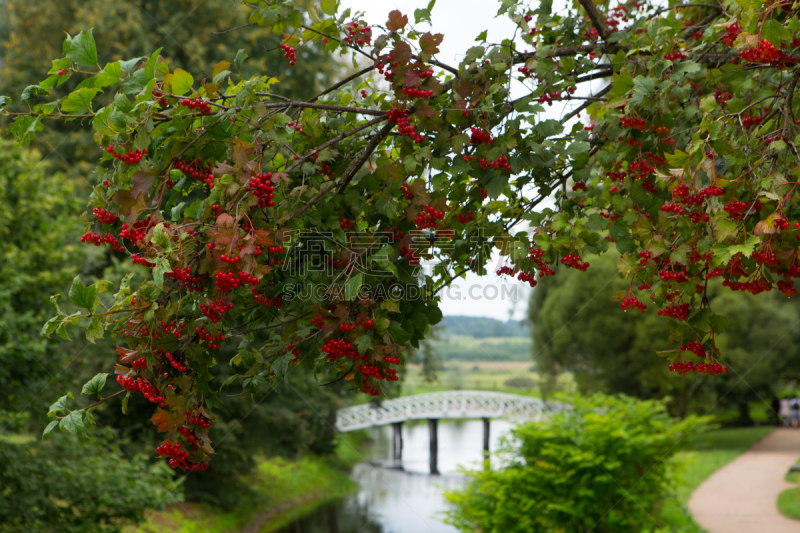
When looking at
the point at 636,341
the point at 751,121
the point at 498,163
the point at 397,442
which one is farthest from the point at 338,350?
the point at 397,442

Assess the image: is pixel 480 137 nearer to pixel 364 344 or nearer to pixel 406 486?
pixel 364 344

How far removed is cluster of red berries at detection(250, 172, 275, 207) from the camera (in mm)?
1494

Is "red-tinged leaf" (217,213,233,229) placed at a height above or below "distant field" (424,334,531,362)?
above

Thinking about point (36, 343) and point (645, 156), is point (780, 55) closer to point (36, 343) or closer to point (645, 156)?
point (645, 156)

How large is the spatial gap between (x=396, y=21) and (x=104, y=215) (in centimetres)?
97

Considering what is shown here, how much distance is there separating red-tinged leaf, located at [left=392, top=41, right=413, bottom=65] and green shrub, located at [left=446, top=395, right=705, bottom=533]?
393 cm

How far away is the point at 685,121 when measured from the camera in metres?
2.10

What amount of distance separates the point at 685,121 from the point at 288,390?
7.65 metres

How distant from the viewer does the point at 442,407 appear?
1491 centimetres

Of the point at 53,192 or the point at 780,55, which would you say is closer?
the point at 780,55

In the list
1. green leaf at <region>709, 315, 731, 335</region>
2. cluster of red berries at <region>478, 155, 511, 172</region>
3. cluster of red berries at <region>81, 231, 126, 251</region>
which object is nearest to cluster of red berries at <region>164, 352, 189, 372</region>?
cluster of red berries at <region>81, 231, 126, 251</region>

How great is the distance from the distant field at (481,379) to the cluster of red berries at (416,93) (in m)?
13.5

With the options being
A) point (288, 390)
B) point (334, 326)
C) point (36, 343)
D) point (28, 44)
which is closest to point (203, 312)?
point (334, 326)

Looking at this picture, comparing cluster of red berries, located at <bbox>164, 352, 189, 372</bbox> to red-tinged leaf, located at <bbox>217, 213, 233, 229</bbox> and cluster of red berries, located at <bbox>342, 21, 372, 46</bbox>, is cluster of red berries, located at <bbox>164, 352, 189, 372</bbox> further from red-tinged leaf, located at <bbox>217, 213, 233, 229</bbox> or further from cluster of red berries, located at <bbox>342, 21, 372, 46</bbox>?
cluster of red berries, located at <bbox>342, 21, 372, 46</bbox>
